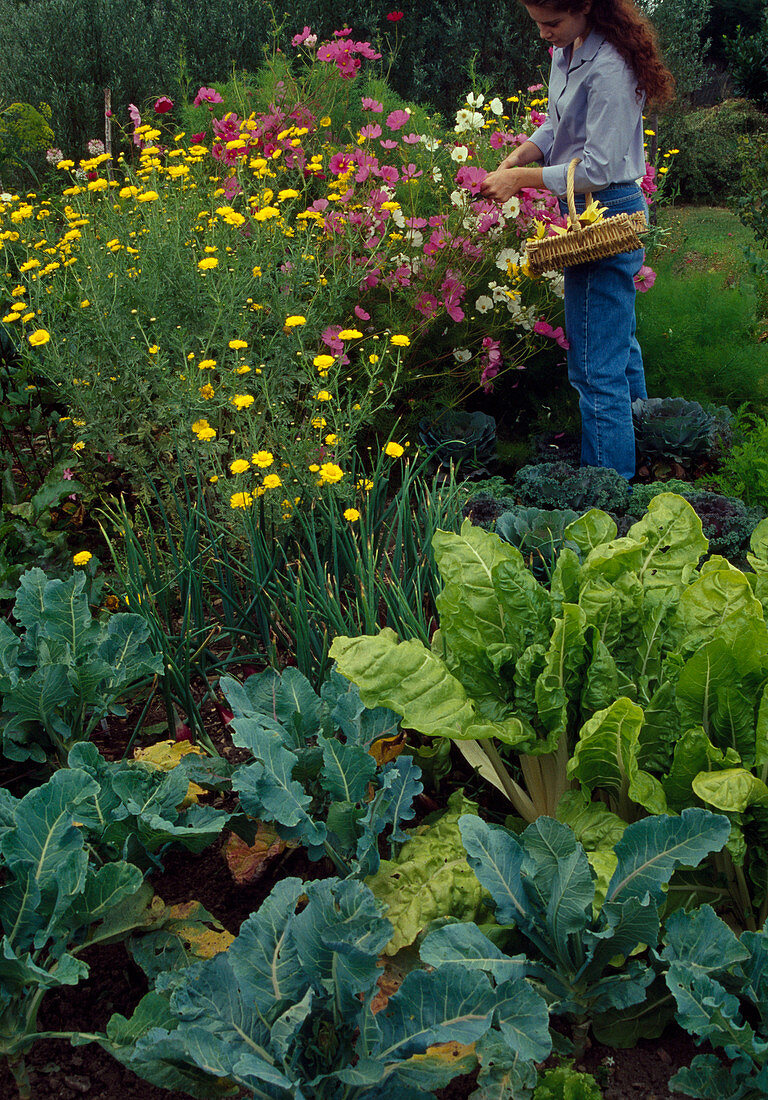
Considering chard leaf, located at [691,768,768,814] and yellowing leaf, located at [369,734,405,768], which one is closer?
chard leaf, located at [691,768,768,814]

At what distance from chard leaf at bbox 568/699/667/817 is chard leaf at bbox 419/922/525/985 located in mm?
344

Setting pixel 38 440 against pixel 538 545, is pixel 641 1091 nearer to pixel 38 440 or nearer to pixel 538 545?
pixel 538 545

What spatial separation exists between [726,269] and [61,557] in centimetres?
660

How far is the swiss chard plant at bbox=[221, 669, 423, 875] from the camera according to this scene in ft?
4.68

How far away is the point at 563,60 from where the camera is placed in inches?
126

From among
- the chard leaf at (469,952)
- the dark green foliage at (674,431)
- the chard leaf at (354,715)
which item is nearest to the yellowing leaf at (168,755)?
the chard leaf at (354,715)

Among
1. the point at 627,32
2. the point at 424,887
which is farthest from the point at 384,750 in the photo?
the point at 627,32

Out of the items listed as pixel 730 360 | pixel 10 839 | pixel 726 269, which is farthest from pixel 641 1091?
pixel 726 269

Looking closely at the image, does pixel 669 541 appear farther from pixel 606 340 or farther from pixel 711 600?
pixel 606 340

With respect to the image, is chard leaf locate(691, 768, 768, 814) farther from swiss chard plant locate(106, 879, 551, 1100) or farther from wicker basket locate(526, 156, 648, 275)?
wicker basket locate(526, 156, 648, 275)

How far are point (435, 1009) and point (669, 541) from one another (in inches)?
43.3

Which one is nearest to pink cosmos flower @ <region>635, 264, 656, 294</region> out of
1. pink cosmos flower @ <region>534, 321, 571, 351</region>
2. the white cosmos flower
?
pink cosmos flower @ <region>534, 321, 571, 351</region>

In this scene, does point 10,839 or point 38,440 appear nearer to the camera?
point 10,839

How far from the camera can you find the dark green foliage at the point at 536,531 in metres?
2.39
